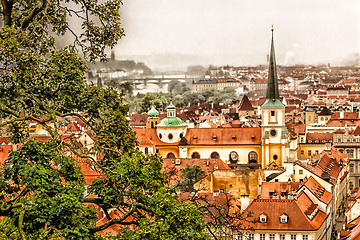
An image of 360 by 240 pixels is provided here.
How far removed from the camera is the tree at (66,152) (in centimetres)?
615

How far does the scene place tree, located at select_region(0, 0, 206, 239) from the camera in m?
6.15

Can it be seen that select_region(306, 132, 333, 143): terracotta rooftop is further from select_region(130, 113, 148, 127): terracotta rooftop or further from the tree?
the tree

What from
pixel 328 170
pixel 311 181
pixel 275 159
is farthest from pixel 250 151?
pixel 311 181

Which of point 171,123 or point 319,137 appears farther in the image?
point 319,137

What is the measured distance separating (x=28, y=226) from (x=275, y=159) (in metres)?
43.7

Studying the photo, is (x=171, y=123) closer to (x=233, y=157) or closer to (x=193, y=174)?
(x=233, y=157)

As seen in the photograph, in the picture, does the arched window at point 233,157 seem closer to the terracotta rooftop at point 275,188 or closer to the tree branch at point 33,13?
the terracotta rooftop at point 275,188

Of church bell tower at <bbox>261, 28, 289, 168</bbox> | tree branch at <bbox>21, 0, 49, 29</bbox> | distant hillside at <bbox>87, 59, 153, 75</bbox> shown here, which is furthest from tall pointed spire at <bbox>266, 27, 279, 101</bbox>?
tree branch at <bbox>21, 0, 49, 29</bbox>

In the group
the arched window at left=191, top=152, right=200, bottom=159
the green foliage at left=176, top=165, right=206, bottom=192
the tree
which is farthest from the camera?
the arched window at left=191, top=152, right=200, bottom=159

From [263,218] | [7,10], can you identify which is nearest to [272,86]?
[263,218]

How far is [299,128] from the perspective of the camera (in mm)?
60531

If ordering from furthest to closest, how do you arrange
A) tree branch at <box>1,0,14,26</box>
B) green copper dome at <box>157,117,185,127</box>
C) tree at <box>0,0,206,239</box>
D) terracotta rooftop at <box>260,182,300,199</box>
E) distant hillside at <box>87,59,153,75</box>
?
distant hillside at <box>87,59,153,75</box> < green copper dome at <box>157,117,185,127</box> < terracotta rooftop at <box>260,182,300,199</box> < tree branch at <box>1,0,14,26</box> < tree at <box>0,0,206,239</box>

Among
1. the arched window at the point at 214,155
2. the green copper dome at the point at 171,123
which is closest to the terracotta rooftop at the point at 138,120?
the green copper dome at the point at 171,123

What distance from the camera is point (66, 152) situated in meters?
6.99
